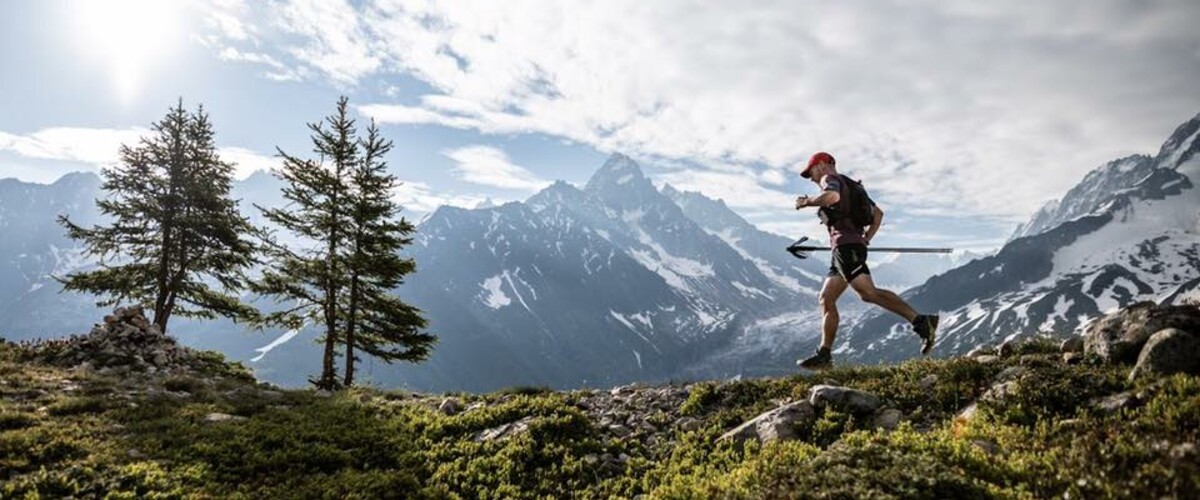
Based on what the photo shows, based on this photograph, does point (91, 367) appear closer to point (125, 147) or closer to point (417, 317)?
point (417, 317)

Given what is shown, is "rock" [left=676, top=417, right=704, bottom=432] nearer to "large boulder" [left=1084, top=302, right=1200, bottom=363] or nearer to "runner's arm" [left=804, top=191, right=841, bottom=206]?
"runner's arm" [left=804, top=191, right=841, bottom=206]

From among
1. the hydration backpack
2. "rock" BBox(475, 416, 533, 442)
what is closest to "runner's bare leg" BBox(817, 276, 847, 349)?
the hydration backpack

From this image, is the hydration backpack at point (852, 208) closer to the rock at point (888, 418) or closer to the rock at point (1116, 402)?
the rock at point (888, 418)

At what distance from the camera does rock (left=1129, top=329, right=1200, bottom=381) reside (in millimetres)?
5812

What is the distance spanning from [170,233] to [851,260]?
84.0ft

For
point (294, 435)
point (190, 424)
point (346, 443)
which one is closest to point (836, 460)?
point (346, 443)

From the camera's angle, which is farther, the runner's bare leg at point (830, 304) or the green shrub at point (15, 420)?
the runner's bare leg at point (830, 304)

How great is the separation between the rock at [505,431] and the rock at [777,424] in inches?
121

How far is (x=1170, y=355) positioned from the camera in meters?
5.95

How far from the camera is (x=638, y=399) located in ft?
32.3

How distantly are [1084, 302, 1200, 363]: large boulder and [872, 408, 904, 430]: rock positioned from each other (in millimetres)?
2750

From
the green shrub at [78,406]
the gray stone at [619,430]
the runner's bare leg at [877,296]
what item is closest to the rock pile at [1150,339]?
the runner's bare leg at [877,296]

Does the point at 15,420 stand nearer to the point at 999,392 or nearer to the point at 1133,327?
the point at 999,392

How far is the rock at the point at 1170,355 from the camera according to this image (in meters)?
5.81
